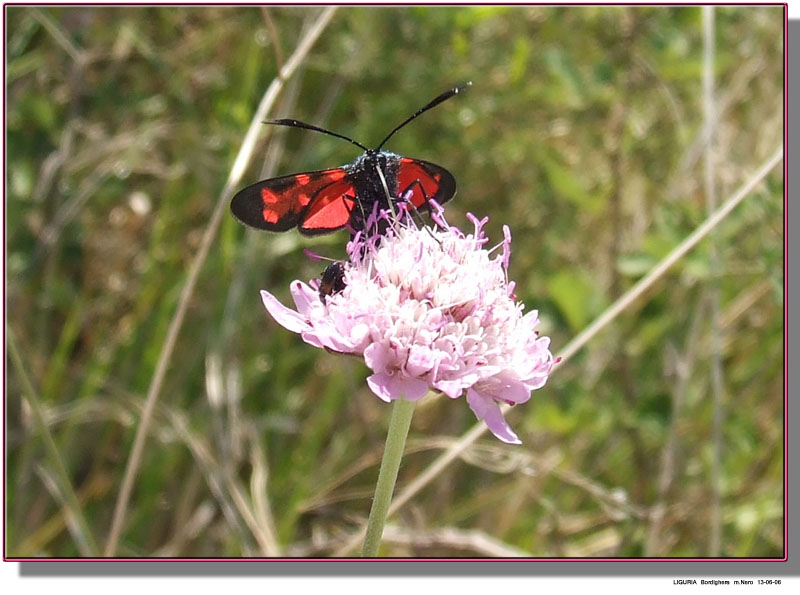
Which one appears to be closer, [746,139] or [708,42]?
[708,42]

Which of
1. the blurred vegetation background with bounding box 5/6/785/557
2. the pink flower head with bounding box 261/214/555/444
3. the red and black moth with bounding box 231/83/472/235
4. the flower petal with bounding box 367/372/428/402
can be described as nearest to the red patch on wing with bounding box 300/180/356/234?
the red and black moth with bounding box 231/83/472/235

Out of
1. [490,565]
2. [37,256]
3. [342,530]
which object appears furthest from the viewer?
[37,256]

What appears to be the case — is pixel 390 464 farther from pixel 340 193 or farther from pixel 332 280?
pixel 340 193

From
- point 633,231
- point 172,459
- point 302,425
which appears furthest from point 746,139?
point 172,459

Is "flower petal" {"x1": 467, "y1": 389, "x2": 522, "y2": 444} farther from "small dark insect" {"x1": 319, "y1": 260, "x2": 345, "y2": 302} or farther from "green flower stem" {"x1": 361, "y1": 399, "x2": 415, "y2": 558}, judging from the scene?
"small dark insect" {"x1": 319, "y1": 260, "x2": 345, "y2": 302}

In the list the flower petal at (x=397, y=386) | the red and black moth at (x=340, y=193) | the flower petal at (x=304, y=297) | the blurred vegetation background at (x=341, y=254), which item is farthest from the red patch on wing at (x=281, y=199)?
the blurred vegetation background at (x=341, y=254)

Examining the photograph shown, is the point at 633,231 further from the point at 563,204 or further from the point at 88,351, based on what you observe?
the point at 88,351
